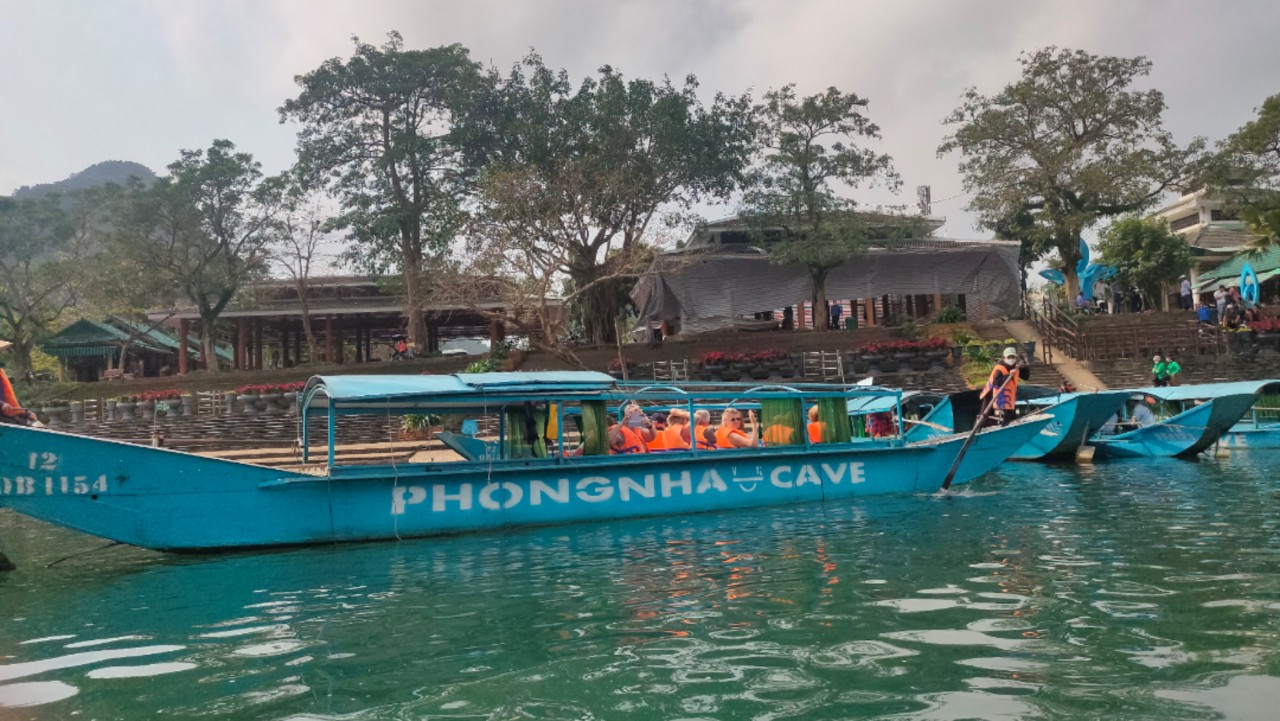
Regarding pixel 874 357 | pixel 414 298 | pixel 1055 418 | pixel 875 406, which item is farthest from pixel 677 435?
pixel 414 298

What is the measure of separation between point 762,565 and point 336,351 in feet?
102

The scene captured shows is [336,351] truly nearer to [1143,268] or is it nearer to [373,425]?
[373,425]

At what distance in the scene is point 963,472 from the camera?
41.4 feet

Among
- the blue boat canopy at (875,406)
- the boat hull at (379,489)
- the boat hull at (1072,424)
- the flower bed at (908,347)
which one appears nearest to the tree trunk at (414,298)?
the flower bed at (908,347)

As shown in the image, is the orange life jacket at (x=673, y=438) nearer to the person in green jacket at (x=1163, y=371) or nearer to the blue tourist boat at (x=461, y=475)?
the blue tourist boat at (x=461, y=475)

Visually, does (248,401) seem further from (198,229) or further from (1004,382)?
(1004,382)

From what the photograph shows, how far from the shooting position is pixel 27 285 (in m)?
32.9

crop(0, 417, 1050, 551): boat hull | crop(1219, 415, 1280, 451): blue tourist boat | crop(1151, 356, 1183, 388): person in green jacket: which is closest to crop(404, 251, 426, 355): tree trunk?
crop(0, 417, 1050, 551): boat hull

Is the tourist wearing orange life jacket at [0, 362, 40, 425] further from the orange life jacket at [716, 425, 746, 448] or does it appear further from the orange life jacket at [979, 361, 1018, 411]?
the orange life jacket at [979, 361, 1018, 411]

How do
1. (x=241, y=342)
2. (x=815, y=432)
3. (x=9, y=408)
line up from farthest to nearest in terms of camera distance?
(x=241, y=342), (x=815, y=432), (x=9, y=408)

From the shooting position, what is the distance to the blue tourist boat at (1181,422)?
15461 millimetres

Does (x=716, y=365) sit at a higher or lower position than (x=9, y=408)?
higher

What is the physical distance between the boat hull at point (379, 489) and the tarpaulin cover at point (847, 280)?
17777 millimetres

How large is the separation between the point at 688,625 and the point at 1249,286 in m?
30.7
